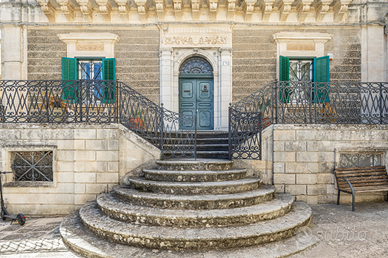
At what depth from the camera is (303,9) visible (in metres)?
8.48

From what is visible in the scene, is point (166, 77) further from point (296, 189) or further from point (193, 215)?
point (193, 215)

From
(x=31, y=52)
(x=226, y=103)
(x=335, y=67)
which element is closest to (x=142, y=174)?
(x=226, y=103)

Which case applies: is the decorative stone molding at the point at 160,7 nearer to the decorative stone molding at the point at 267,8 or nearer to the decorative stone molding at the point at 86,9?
the decorative stone molding at the point at 86,9

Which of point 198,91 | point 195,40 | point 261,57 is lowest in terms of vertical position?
point 198,91

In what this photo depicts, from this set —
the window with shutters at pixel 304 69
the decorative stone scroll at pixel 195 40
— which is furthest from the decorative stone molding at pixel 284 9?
the decorative stone scroll at pixel 195 40

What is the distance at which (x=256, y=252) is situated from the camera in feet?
10.9

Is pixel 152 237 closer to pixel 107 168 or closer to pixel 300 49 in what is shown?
pixel 107 168

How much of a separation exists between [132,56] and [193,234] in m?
7.45

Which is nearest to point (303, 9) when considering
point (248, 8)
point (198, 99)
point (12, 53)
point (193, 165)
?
point (248, 8)

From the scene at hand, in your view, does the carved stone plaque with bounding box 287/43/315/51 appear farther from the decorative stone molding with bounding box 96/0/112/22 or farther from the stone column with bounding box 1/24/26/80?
the stone column with bounding box 1/24/26/80

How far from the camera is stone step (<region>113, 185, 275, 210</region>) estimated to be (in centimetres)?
409

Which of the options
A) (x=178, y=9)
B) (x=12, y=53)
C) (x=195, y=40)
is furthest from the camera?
(x=195, y=40)

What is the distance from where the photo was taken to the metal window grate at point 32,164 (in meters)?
5.66

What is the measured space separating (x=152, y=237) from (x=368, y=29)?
10.4m
